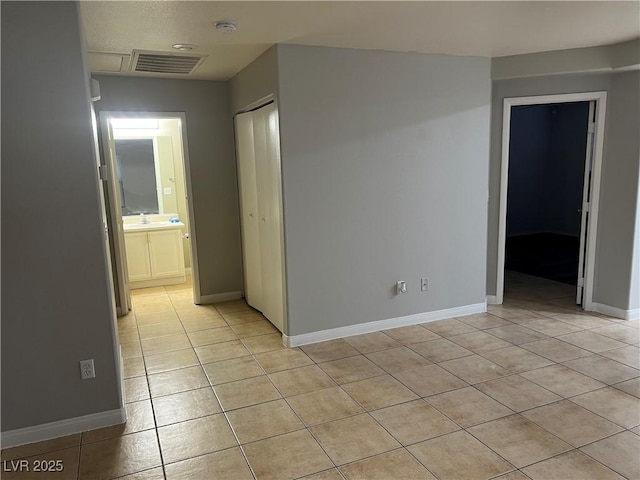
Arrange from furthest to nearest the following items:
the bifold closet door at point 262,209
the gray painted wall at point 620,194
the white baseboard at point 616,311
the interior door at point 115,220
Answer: the interior door at point 115,220, the white baseboard at point 616,311, the gray painted wall at point 620,194, the bifold closet door at point 262,209

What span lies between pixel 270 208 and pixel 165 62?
1.56m

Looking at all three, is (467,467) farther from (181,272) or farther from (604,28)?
(181,272)

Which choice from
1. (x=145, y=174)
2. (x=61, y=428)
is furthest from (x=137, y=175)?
(x=61, y=428)

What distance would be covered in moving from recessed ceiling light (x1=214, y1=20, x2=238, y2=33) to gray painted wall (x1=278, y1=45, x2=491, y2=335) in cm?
53

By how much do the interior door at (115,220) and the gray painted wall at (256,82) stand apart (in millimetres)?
1294

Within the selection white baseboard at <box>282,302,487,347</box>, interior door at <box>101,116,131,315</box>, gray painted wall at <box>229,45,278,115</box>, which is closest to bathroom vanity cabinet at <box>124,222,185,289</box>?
interior door at <box>101,116,131,315</box>

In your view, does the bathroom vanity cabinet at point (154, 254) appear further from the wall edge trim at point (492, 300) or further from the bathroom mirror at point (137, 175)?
the wall edge trim at point (492, 300)

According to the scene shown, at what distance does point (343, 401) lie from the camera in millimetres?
3020

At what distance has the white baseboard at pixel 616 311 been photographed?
4355 mm

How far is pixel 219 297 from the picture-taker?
528 cm

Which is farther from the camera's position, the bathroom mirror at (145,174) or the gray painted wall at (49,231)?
the bathroom mirror at (145,174)

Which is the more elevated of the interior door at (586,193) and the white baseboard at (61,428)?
the interior door at (586,193)

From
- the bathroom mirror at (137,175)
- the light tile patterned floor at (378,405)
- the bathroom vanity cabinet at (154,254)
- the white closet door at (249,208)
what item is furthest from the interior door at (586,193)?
the bathroom mirror at (137,175)

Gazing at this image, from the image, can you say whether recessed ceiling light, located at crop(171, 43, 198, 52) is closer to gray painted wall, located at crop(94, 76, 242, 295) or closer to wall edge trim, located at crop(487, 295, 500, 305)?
gray painted wall, located at crop(94, 76, 242, 295)
